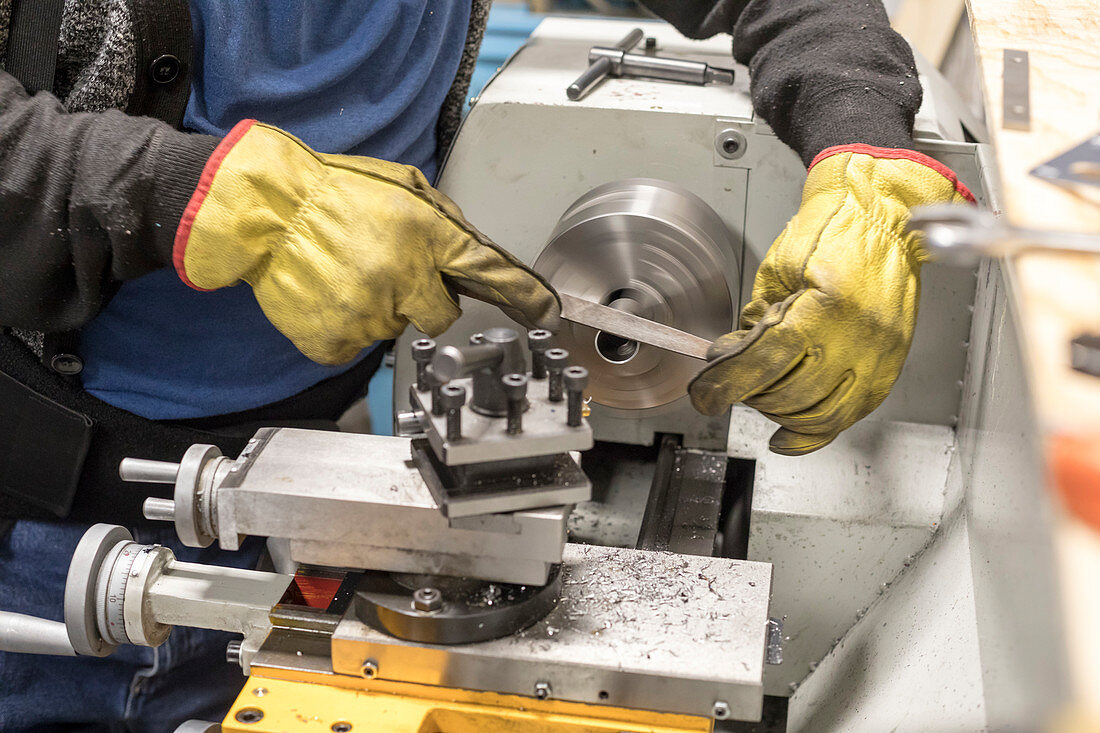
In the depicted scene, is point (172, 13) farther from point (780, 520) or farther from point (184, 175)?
point (780, 520)

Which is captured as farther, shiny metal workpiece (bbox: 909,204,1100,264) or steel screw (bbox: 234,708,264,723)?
steel screw (bbox: 234,708,264,723)

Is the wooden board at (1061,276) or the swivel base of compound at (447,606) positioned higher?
the wooden board at (1061,276)

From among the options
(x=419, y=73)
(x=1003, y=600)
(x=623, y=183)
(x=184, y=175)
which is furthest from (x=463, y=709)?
(x=419, y=73)

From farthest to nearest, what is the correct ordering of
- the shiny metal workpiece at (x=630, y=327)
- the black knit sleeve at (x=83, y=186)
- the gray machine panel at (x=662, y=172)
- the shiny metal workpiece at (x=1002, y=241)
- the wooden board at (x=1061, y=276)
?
the gray machine panel at (x=662, y=172) → the shiny metal workpiece at (x=630, y=327) → the black knit sleeve at (x=83, y=186) → the shiny metal workpiece at (x=1002, y=241) → the wooden board at (x=1061, y=276)

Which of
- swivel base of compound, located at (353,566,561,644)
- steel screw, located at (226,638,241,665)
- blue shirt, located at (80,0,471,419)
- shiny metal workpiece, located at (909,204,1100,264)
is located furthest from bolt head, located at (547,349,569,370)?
blue shirt, located at (80,0,471,419)

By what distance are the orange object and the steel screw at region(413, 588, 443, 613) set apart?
0.50m

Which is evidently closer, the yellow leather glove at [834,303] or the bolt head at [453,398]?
the bolt head at [453,398]

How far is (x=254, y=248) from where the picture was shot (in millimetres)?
875

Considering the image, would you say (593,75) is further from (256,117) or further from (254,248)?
(254,248)

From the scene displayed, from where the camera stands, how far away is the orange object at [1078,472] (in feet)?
1.31

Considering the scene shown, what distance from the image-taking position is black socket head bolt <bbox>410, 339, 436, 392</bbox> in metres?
0.76

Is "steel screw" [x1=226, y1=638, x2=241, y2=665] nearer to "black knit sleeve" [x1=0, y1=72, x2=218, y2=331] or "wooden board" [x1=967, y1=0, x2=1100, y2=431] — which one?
"black knit sleeve" [x1=0, y1=72, x2=218, y2=331]

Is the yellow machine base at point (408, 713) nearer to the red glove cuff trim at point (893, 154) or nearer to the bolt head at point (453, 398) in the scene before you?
the bolt head at point (453, 398)

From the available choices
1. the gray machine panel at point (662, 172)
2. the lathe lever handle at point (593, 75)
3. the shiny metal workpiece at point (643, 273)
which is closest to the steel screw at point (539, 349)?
the shiny metal workpiece at point (643, 273)
